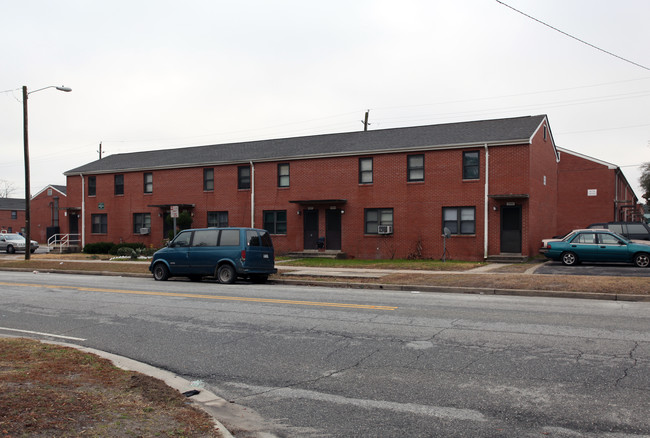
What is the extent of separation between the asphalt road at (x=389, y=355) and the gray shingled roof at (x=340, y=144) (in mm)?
14816

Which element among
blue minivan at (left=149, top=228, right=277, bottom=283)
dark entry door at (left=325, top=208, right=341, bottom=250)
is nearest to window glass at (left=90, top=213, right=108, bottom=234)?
dark entry door at (left=325, top=208, right=341, bottom=250)

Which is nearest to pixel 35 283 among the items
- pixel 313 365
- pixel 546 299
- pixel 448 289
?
pixel 448 289

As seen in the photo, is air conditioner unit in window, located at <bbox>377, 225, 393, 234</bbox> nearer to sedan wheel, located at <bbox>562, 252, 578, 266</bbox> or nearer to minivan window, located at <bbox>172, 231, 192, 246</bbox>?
sedan wheel, located at <bbox>562, 252, 578, 266</bbox>

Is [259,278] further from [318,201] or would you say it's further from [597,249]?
[597,249]

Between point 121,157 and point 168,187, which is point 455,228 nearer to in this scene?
point 168,187

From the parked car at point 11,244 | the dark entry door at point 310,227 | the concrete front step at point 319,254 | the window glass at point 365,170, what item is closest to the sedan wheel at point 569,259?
the window glass at point 365,170

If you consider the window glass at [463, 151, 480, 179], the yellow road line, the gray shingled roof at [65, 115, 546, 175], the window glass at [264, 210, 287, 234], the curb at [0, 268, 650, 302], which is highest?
the gray shingled roof at [65, 115, 546, 175]

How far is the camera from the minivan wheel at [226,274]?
57.0 ft

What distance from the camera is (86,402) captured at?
16.4 ft

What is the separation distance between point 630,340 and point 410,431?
4968mm

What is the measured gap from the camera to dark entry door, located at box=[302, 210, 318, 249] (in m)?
29.9

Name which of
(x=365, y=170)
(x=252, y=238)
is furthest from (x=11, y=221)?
(x=252, y=238)

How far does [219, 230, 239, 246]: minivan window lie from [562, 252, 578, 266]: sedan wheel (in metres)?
13.2

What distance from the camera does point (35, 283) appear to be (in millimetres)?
17719
